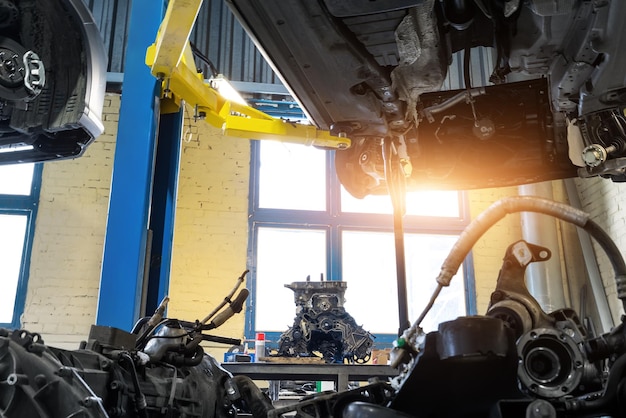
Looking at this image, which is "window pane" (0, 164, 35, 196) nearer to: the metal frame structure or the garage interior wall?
the garage interior wall

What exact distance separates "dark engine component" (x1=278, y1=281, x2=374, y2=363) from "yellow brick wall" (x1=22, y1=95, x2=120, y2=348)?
2.78 metres

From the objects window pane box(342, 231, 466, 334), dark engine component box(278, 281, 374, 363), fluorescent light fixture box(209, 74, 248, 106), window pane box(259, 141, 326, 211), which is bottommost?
dark engine component box(278, 281, 374, 363)

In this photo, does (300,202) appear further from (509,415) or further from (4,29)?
(509,415)

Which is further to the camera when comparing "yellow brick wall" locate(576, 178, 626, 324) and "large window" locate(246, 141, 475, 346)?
"large window" locate(246, 141, 475, 346)

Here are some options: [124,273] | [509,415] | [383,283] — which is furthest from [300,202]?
[509,415]

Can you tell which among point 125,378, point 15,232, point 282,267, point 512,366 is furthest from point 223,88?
point 15,232

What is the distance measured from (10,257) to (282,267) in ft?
9.68

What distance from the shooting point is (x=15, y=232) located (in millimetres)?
6168

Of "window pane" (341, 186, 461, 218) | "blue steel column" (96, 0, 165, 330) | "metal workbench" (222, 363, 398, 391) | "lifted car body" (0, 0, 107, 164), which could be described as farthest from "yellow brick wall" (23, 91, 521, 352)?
"lifted car body" (0, 0, 107, 164)

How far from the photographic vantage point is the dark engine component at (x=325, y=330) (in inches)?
168

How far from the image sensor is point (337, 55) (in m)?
2.36

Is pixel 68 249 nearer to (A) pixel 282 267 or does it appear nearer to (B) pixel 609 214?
(A) pixel 282 267

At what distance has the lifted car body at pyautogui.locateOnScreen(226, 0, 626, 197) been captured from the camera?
2174 mm

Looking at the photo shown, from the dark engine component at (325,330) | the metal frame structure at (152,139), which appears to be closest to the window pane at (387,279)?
the dark engine component at (325,330)
